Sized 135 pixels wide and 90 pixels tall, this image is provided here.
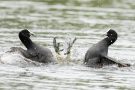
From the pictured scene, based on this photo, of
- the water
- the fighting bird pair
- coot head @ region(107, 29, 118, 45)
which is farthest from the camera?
coot head @ region(107, 29, 118, 45)

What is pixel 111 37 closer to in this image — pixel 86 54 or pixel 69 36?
pixel 86 54

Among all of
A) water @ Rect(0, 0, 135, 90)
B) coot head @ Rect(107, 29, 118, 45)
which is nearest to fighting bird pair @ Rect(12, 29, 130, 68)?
coot head @ Rect(107, 29, 118, 45)

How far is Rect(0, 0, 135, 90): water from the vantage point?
14.2m

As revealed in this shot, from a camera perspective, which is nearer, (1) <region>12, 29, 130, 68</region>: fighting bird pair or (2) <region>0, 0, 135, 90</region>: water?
(2) <region>0, 0, 135, 90</region>: water

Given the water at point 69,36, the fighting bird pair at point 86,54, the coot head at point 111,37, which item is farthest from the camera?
the coot head at point 111,37

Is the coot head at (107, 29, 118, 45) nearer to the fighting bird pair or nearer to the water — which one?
the fighting bird pair

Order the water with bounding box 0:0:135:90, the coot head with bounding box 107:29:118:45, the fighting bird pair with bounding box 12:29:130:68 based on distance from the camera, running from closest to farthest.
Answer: the water with bounding box 0:0:135:90
the fighting bird pair with bounding box 12:29:130:68
the coot head with bounding box 107:29:118:45

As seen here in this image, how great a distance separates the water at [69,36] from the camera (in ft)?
46.5

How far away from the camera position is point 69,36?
2000cm

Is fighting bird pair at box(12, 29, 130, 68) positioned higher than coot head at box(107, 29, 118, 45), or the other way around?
Answer: coot head at box(107, 29, 118, 45)

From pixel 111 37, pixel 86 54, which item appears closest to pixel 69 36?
pixel 111 37

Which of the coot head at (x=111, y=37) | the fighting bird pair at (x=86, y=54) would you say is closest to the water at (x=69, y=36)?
the fighting bird pair at (x=86, y=54)

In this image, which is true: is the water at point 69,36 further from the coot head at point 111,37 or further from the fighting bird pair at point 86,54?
the coot head at point 111,37

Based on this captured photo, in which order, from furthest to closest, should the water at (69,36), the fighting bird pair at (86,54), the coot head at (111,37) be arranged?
the coot head at (111,37)
the fighting bird pair at (86,54)
the water at (69,36)
